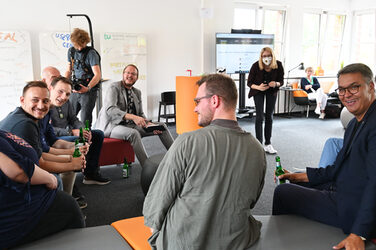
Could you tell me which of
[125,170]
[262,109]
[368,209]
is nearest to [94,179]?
[125,170]

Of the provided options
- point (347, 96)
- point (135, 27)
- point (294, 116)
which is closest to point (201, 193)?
point (347, 96)

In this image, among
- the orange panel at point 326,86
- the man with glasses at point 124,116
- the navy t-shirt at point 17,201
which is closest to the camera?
the navy t-shirt at point 17,201

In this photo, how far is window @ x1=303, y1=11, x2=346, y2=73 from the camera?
337 inches

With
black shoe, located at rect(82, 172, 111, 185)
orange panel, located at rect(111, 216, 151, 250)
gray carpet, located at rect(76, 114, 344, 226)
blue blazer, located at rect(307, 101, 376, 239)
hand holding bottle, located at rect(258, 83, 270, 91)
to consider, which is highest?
hand holding bottle, located at rect(258, 83, 270, 91)

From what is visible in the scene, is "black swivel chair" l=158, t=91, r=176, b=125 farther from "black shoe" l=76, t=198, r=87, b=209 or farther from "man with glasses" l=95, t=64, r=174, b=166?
"black shoe" l=76, t=198, r=87, b=209

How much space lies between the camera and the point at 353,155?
62.6 inches

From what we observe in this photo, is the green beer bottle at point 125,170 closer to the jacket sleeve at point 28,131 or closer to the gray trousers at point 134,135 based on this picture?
the gray trousers at point 134,135

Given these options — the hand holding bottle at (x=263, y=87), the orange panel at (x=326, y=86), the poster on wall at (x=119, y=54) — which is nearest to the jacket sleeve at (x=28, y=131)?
the hand holding bottle at (x=263, y=87)

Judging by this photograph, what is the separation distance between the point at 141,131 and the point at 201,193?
246 centimetres

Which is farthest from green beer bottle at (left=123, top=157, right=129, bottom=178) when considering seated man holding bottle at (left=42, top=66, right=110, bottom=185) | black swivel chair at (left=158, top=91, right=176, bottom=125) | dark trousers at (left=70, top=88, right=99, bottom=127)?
black swivel chair at (left=158, top=91, right=176, bottom=125)

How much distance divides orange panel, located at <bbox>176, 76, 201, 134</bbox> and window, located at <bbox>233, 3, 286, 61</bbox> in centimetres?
418

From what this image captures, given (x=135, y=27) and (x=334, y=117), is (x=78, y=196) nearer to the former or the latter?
(x=135, y=27)

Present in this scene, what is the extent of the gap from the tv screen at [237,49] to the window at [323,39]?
171cm

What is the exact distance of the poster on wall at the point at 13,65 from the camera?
5273 millimetres
